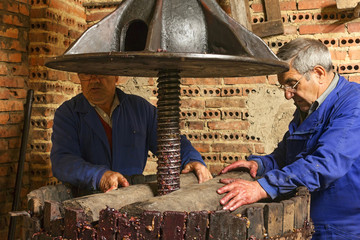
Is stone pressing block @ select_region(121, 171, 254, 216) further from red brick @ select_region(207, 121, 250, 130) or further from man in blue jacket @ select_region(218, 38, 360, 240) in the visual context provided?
red brick @ select_region(207, 121, 250, 130)

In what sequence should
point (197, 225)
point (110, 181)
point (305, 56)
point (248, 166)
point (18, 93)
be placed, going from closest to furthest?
point (197, 225)
point (110, 181)
point (305, 56)
point (248, 166)
point (18, 93)

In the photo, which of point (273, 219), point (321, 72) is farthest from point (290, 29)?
point (273, 219)

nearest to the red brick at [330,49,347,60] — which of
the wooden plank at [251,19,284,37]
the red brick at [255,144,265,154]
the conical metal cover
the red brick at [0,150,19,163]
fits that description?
the wooden plank at [251,19,284,37]

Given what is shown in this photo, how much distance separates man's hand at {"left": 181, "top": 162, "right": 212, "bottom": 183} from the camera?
2.49m

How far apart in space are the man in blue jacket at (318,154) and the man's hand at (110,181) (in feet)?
1.77

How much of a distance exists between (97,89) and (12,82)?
4.23 feet

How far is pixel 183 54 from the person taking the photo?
165 cm

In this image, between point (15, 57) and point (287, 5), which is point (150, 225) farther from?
point (287, 5)

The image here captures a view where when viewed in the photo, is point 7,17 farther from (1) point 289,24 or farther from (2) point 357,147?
(2) point 357,147

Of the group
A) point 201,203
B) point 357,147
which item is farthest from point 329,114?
point 201,203

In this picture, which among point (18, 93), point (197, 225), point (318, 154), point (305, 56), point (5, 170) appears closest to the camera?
point (197, 225)

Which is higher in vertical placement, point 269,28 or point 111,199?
point 269,28

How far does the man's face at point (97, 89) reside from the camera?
9.41 feet

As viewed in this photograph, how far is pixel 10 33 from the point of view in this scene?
377 cm
